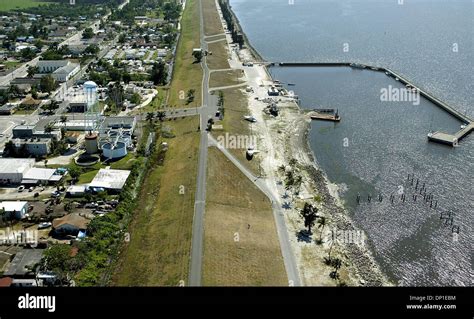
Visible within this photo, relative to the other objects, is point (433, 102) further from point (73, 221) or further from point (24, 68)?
point (24, 68)

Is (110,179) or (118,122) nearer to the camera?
(110,179)

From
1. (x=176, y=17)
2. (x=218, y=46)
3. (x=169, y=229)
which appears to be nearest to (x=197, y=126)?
(x=169, y=229)

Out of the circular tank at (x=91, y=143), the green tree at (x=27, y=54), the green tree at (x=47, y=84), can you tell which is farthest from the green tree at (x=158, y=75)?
the green tree at (x=27, y=54)

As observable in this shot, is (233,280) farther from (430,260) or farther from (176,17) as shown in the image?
(176,17)

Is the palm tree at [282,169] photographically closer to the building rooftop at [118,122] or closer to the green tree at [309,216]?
the green tree at [309,216]

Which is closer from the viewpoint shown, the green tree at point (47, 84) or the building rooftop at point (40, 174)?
the building rooftop at point (40, 174)

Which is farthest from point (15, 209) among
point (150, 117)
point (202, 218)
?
point (150, 117)
